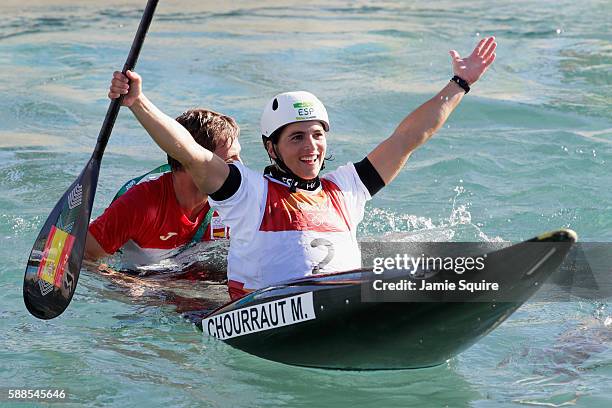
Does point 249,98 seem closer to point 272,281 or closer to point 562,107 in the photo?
point 562,107

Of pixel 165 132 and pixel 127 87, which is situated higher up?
pixel 127 87

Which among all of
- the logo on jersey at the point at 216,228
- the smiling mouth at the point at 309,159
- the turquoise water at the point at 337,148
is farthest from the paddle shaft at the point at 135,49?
the turquoise water at the point at 337,148

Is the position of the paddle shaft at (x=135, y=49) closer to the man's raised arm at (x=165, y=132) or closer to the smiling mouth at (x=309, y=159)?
the man's raised arm at (x=165, y=132)

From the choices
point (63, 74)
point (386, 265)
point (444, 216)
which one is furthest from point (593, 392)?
point (63, 74)

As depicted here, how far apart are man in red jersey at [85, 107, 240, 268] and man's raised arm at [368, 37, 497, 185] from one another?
0.98 m

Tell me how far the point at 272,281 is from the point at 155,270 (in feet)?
4.44

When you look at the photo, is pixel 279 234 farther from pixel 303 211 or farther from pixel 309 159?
pixel 309 159

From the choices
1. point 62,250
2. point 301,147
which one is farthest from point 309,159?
point 62,250

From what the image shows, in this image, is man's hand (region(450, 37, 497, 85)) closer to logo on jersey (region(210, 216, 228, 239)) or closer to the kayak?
the kayak

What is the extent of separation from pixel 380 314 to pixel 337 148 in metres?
5.37

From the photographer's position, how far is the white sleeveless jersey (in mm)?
5473

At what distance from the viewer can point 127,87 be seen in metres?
5.22

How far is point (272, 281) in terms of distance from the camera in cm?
551

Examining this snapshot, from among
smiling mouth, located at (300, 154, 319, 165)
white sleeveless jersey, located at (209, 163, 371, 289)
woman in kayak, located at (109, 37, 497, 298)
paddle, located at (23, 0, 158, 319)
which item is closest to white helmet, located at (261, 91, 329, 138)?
woman in kayak, located at (109, 37, 497, 298)
